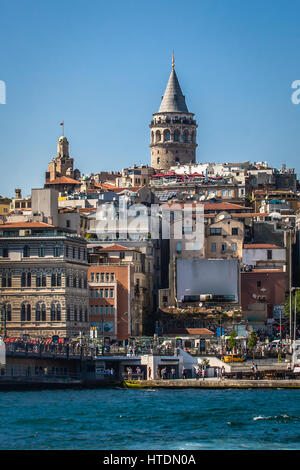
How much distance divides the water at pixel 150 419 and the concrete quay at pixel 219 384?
2.20 metres

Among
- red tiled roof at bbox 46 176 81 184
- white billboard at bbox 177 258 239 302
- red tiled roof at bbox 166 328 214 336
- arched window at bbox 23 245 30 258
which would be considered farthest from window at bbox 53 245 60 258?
red tiled roof at bbox 46 176 81 184

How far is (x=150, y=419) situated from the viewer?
2943 inches

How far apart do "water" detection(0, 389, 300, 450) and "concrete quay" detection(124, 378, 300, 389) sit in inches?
86.6

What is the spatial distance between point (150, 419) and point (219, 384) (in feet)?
74.0

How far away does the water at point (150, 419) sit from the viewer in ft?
213

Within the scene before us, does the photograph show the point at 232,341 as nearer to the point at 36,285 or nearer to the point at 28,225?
the point at 36,285

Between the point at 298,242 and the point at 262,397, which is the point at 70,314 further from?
the point at 298,242

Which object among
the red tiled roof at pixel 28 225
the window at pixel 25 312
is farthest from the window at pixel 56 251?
the window at pixel 25 312

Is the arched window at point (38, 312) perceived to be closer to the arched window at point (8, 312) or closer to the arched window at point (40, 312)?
the arched window at point (40, 312)

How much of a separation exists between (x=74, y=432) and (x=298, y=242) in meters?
68.8

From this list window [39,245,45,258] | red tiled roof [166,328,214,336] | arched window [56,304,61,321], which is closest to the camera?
arched window [56,304,61,321]

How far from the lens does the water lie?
65.0 metres

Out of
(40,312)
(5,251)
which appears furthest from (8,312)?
(5,251)

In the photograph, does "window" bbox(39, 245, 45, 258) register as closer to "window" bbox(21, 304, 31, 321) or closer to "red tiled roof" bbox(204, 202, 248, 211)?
"window" bbox(21, 304, 31, 321)
